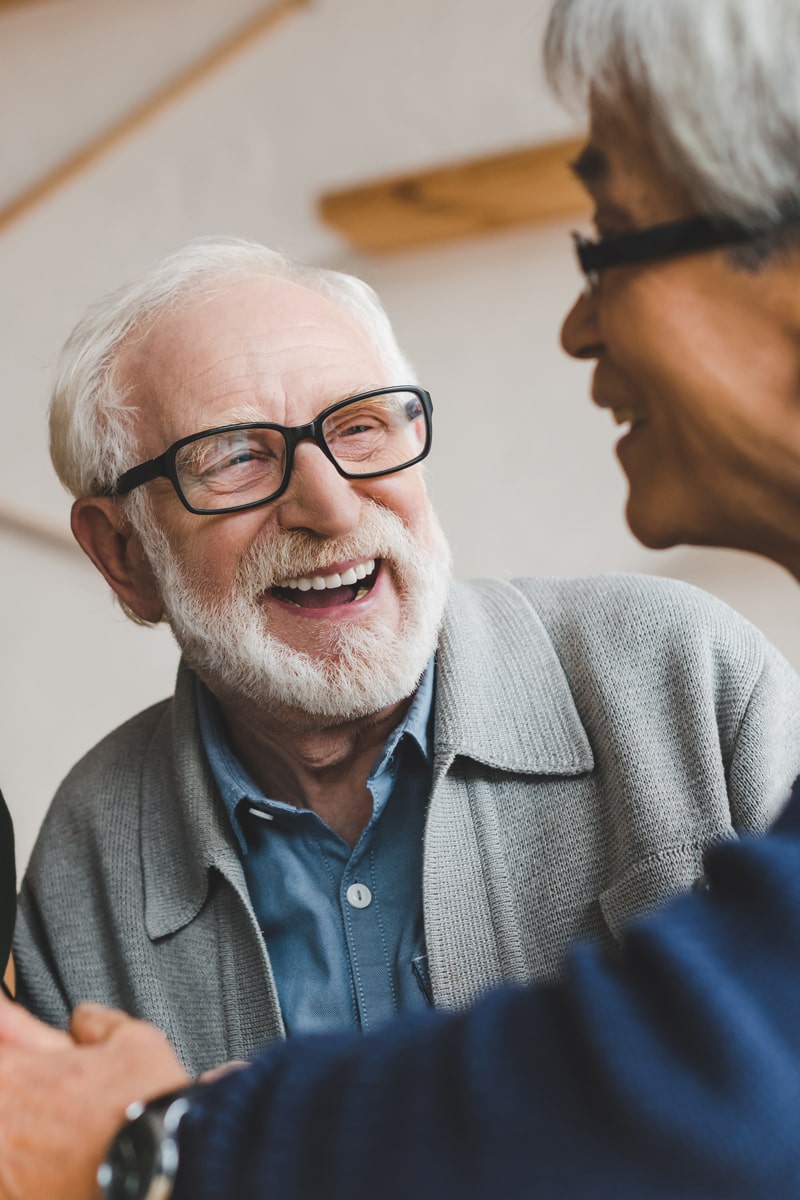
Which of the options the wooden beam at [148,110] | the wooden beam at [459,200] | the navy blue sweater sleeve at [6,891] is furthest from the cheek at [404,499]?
the wooden beam at [148,110]

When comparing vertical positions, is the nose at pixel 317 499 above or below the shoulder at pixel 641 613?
above

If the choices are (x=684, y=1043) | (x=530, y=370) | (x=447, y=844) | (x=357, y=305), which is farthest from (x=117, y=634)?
(x=684, y=1043)

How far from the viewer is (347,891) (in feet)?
4.52

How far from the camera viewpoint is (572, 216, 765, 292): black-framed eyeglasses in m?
0.72

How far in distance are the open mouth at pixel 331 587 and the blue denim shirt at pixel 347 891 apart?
0.45 ft

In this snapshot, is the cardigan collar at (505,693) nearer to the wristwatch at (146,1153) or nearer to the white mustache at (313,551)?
the white mustache at (313,551)

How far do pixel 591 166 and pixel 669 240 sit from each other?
0.10m

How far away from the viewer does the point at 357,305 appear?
166 centimetres

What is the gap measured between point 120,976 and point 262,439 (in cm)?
67

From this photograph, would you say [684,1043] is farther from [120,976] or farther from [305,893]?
[120,976]

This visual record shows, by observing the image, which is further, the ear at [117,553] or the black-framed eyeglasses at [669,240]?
the ear at [117,553]

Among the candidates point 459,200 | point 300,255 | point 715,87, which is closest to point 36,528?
point 300,255

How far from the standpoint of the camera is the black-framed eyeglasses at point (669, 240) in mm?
715

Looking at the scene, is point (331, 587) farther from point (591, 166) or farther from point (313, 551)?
point (591, 166)
